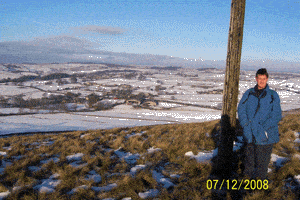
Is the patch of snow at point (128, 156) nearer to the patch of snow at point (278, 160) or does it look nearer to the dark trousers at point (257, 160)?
the dark trousers at point (257, 160)

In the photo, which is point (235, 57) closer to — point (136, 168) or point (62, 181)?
point (136, 168)

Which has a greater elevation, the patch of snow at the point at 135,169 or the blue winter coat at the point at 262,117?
the blue winter coat at the point at 262,117

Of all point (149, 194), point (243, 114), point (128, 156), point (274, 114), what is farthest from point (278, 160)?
point (128, 156)

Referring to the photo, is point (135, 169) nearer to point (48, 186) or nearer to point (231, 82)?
point (48, 186)

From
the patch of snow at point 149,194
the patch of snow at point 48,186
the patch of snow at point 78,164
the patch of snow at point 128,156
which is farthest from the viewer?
the patch of snow at point 128,156

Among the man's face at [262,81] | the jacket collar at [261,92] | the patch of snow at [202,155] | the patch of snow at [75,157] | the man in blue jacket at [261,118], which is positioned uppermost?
the man's face at [262,81]

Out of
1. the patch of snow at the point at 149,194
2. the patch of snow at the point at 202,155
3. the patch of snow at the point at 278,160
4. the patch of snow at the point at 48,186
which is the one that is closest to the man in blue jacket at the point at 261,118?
the patch of snow at the point at 278,160

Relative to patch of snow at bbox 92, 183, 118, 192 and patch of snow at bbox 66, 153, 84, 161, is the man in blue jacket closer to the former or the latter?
patch of snow at bbox 92, 183, 118, 192

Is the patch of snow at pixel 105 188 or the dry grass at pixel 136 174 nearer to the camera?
the dry grass at pixel 136 174
